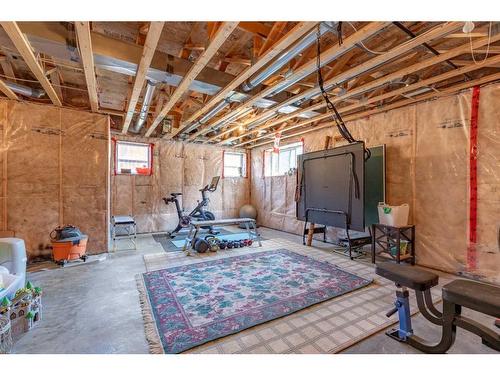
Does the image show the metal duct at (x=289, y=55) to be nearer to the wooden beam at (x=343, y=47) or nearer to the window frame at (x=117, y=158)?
the wooden beam at (x=343, y=47)

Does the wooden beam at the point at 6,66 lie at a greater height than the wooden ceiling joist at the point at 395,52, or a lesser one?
greater

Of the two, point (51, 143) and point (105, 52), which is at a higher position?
point (105, 52)

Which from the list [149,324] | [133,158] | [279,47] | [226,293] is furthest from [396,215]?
[133,158]

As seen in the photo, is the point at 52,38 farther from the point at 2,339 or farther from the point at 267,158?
the point at 267,158

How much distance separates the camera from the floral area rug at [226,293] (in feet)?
6.26

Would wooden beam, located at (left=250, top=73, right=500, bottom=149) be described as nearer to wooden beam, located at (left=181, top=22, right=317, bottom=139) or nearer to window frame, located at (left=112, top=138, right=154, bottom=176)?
wooden beam, located at (left=181, top=22, right=317, bottom=139)

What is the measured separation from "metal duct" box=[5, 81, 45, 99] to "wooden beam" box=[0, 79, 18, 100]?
43 millimetres

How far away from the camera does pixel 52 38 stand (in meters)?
2.05

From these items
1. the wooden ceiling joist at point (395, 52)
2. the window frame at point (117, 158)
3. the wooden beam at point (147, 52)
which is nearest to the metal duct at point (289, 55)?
the wooden ceiling joist at point (395, 52)

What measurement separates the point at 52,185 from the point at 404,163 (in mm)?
5989

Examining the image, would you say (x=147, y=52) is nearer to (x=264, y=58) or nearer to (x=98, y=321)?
(x=264, y=58)

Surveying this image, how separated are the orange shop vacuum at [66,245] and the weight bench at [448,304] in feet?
13.7

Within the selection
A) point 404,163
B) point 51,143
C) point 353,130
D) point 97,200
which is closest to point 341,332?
point 404,163

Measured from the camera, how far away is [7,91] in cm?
325
